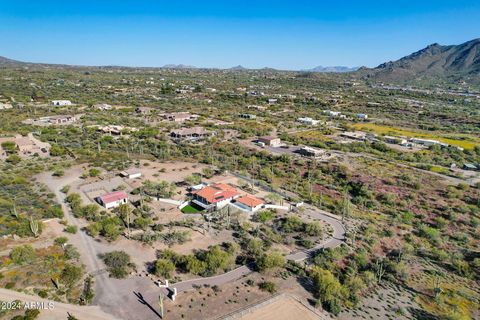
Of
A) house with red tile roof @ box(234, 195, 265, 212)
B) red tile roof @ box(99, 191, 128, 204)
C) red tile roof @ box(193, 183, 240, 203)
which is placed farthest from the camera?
red tile roof @ box(193, 183, 240, 203)

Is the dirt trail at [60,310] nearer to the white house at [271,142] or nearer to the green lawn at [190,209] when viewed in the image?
the green lawn at [190,209]

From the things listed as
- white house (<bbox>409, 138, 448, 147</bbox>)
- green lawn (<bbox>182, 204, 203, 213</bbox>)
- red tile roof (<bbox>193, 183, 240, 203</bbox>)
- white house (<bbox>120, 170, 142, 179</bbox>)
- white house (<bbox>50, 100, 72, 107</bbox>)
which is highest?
white house (<bbox>50, 100, 72, 107</bbox>)

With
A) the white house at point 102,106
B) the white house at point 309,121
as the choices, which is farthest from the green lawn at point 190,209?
the white house at point 102,106

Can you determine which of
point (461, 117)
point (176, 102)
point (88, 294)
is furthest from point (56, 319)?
point (461, 117)

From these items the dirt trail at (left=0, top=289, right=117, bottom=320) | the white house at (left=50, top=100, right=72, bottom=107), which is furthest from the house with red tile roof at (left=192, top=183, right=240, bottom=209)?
the white house at (left=50, top=100, right=72, bottom=107)

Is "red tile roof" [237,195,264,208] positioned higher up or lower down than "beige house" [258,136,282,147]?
lower down

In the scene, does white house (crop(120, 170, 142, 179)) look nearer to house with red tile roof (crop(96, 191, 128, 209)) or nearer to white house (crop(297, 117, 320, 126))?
house with red tile roof (crop(96, 191, 128, 209))

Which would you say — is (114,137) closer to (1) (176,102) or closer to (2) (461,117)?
(1) (176,102)

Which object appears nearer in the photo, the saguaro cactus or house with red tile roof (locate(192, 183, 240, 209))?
the saguaro cactus
